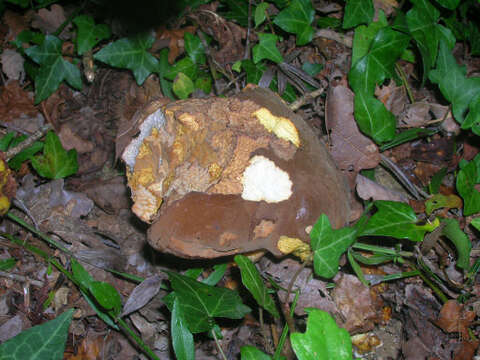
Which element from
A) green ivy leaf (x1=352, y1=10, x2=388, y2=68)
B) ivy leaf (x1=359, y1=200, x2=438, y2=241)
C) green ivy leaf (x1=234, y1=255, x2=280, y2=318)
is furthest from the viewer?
green ivy leaf (x1=352, y1=10, x2=388, y2=68)

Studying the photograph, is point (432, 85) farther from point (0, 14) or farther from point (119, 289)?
point (0, 14)

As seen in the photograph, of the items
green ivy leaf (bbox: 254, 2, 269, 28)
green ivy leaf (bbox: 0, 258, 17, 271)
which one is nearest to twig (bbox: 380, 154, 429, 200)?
green ivy leaf (bbox: 254, 2, 269, 28)

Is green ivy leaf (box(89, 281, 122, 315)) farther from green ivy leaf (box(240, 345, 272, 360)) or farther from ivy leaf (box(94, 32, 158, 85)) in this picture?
ivy leaf (box(94, 32, 158, 85))

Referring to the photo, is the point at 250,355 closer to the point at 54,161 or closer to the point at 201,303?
the point at 201,303

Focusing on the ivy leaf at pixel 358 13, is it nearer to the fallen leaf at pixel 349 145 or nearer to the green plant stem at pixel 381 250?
the fallen leaf at pixel 349 145

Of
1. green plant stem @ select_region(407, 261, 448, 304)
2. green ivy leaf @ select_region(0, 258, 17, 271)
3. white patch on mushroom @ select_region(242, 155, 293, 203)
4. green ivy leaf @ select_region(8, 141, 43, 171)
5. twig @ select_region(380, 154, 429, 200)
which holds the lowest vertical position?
green plant stem @ select_region(407, 261, 448, 304)

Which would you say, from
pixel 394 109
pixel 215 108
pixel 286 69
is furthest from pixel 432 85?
pixel 215 108
